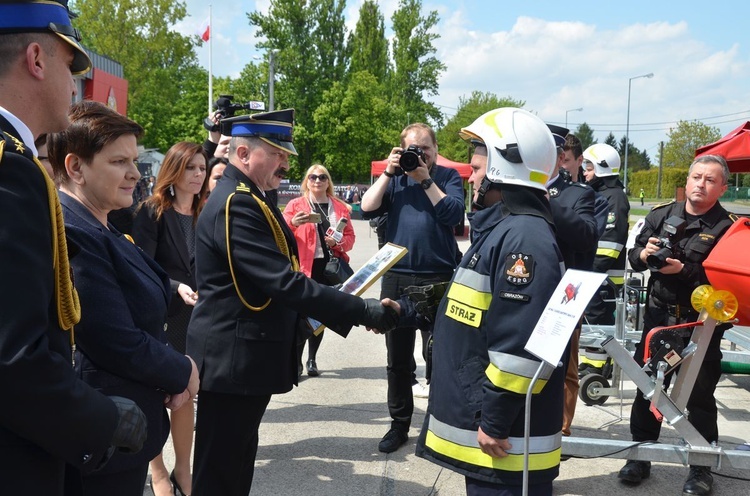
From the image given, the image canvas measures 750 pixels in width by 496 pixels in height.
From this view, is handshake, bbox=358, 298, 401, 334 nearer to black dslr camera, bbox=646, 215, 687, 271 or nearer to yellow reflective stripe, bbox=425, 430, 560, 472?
yellow reflective stripe, bbox=425, 430, 560, 472

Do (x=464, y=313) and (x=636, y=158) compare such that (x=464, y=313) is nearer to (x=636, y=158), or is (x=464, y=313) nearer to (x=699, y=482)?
(x=699, y=482)

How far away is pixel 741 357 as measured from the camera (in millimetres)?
5273

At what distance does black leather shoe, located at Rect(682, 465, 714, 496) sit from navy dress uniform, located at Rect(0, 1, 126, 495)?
12.2 ft

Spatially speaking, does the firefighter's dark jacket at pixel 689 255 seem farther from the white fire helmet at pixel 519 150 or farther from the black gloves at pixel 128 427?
the black gloves at pixel 128 427

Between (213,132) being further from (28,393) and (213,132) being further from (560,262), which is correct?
(28,393)

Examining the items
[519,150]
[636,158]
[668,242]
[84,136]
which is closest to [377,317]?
[519,150]

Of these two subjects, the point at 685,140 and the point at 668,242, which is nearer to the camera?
A: the point at 668,242

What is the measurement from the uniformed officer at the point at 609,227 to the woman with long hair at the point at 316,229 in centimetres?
266

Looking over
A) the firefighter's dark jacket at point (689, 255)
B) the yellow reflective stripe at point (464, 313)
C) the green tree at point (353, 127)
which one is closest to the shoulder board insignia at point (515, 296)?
the yellow reflective stripe at point (464, 313)

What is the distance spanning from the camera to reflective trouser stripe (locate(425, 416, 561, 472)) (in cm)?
247

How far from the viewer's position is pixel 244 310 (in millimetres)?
3000

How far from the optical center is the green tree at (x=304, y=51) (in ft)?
155

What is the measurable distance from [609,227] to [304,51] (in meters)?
46.1

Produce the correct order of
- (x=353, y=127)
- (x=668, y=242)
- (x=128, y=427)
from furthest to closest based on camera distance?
(x=353, y=127) < (x=668, y=242) < (x=128, y=427)
